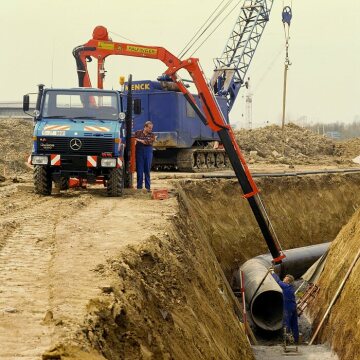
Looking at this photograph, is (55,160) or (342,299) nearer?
(342,299)

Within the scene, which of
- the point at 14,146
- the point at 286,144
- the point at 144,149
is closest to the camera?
the point at 144,149

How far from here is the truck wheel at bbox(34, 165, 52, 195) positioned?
15109mm

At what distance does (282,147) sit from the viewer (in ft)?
153

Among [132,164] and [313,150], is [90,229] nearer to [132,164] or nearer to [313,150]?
[132,164]

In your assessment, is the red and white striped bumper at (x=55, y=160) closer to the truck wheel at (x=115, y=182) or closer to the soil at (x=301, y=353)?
the truck wheel at (x=115, y=182)

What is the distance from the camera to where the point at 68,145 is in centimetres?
1485

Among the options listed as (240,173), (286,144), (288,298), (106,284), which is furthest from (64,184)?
(286,144)

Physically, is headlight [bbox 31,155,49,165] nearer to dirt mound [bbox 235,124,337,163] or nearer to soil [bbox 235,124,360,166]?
soil [bbox 235,124,360,166]

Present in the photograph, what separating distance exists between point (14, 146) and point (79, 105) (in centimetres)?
1661

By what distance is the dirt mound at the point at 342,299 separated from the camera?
11834mm

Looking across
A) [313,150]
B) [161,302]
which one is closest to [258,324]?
[161,302]

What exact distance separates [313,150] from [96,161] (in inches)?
1430

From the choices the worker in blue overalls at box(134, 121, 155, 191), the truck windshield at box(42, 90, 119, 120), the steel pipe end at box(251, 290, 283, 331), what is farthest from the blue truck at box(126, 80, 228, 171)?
the steel pipe end at box(251, 290, 283, 331)

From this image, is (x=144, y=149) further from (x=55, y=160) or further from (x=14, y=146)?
(x=14, y=146)
